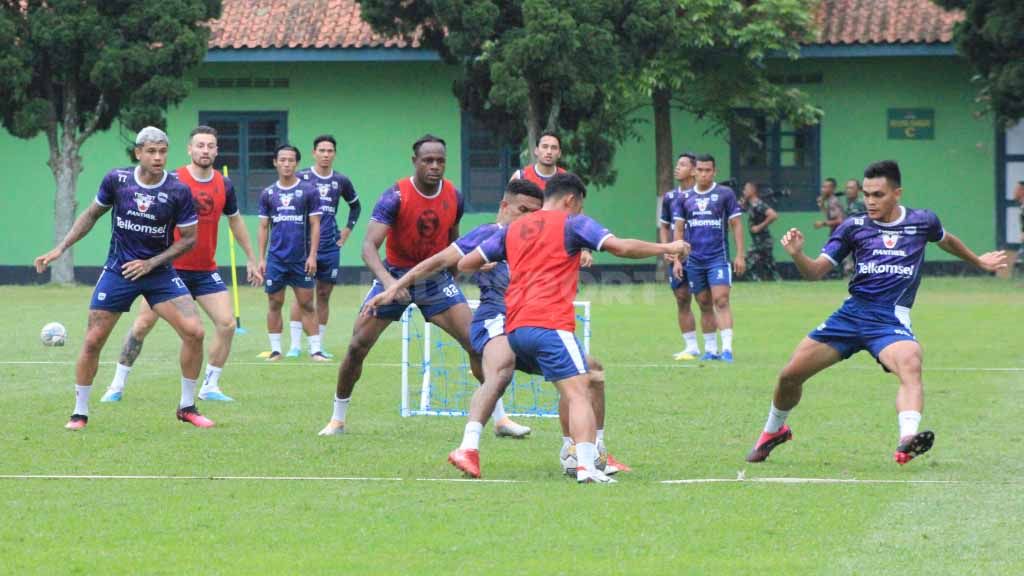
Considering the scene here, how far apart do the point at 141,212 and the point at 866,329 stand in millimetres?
5248

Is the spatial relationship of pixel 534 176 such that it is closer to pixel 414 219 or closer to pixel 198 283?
pixel 198 283

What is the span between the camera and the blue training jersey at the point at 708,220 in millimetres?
18844

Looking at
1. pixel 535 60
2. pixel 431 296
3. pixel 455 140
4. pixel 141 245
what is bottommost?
pixel 431 296

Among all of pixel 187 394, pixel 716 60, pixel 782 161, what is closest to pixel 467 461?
pixel 187 394

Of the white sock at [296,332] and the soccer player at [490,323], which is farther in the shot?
the white sock at [296,332]

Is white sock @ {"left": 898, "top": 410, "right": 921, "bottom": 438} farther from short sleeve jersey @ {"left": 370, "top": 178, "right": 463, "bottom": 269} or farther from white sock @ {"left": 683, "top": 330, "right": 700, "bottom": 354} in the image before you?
white sock @ {"left": 683, "top": 330, "right": 700, "bottom": 354}

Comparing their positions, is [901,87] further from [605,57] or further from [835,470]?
[835,470]

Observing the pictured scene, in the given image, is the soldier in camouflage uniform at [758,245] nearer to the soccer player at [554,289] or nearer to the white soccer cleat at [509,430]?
the white soccer cleat at [509,430]

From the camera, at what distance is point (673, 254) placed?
377 inches

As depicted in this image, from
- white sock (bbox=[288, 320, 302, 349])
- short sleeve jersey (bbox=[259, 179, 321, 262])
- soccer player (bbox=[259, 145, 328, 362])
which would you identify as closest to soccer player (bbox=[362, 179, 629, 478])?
soccer player (bbox=[259, 145, 328, 362])

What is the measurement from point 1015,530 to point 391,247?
557cm

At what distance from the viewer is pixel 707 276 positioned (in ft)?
62.1

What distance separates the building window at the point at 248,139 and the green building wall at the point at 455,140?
20cm

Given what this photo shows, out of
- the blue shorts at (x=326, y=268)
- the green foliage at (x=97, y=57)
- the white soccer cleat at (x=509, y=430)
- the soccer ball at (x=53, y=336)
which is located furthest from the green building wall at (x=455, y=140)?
the white soccer cleat at (x=509, y=430)
